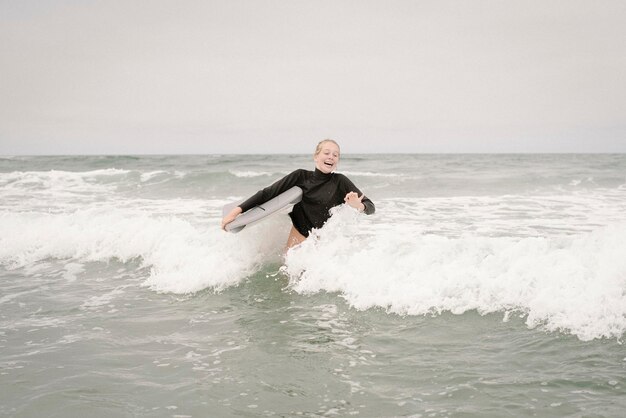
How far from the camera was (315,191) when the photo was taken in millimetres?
5668

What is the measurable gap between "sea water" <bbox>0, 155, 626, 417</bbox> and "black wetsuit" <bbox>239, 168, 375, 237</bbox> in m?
0.19

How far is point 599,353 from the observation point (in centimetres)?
390

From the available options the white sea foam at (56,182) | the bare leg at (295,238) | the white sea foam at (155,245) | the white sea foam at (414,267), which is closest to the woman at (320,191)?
the white sea foam at (414,267)

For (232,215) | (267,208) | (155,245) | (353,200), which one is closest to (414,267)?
(353,200)

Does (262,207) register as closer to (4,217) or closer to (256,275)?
(256,275)

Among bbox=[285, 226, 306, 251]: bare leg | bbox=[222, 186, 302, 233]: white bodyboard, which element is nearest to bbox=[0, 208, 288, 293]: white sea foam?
bbox=[285, 226, 306, 251]: bare leg

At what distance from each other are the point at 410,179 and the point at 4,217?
58.8 ft

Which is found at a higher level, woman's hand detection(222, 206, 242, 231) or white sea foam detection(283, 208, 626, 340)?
woman's hand detection(222, 206, 242, 231)

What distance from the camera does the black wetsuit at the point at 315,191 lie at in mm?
5570

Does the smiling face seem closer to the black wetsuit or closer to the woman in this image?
the woman

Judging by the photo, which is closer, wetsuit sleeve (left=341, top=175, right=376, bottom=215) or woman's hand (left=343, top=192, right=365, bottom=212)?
woman's hand (left=343, top=192, right=365, bottom=212)

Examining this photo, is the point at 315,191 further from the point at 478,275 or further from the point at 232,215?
the point at 478,275

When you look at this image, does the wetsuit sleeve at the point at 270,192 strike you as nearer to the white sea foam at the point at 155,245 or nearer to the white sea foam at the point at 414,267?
the white sea foam at the point at 414,267

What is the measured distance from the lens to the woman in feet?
17.9
